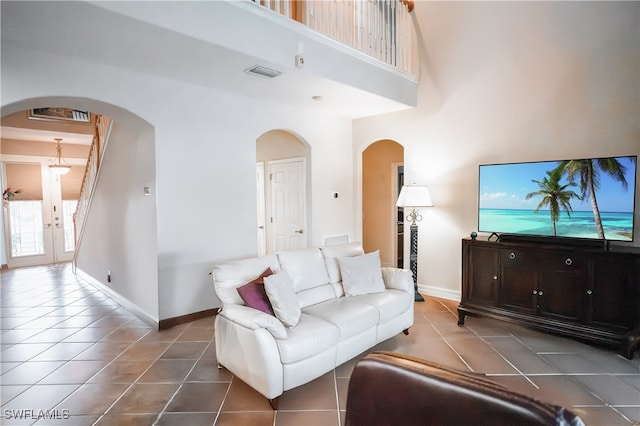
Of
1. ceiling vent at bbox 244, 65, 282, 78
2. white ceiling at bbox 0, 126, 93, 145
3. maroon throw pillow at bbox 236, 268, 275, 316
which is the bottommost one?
maroon throw pillow at bbox 236, 268, 275, 316

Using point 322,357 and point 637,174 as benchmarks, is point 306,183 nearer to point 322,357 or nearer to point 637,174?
point 322,357

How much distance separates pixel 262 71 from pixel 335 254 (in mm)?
2048

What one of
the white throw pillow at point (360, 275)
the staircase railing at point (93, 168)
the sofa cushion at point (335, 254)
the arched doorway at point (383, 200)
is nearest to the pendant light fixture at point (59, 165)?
the staircase railing at point (93, 168)

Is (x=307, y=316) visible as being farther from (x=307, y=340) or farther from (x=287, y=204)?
(x=287, y=204)

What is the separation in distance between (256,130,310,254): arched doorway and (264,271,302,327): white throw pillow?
2.60m

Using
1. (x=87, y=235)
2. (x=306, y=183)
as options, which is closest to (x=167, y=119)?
(x=306, y=183)

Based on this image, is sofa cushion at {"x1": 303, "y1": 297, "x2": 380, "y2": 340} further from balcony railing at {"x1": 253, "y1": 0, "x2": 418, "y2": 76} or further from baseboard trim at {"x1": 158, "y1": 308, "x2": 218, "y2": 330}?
balcony railing at {"x1": 253, "y1": 0, "x2": 418, "y2": 76}

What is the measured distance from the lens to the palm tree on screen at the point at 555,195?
337 cm

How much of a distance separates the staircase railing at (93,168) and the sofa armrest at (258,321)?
3871 millimetres

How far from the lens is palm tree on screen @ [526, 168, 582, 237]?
337 centimetres

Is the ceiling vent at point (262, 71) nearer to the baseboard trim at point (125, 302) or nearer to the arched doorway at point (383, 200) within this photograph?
the baseboard trim at point (125, 302)

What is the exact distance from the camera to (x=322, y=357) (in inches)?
98.6

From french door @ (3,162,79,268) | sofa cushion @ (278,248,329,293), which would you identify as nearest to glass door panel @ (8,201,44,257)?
french door @ (3,162,79,268)

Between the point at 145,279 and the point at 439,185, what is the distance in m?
4.05
